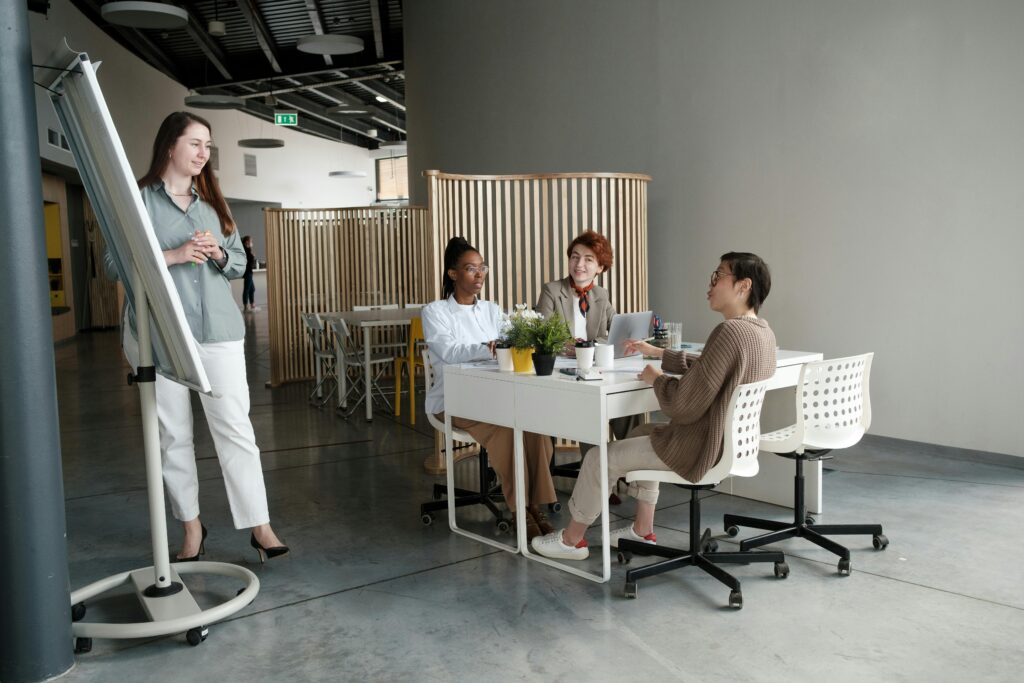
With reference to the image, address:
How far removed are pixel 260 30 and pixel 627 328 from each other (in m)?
13.7

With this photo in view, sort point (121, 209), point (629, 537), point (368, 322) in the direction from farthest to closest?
point (368, 322) < point (629, 537) < point (121, 209)

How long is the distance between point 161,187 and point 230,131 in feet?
77.5

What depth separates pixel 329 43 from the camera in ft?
40.8

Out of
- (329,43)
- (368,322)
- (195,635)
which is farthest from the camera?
(329,43)

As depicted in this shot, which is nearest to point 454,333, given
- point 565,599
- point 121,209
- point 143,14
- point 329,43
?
point 565,599

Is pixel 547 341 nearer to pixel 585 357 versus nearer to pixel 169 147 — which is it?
pixel 585 357

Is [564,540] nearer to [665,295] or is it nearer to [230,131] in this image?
[665,295]

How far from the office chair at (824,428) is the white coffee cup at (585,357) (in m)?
0.89

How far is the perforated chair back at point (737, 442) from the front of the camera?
359 cm

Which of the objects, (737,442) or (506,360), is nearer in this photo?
(737,442)

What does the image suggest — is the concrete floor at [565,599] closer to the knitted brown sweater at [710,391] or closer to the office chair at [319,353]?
the knitted brown sweater at [710,391]

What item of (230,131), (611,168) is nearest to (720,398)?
(611,168)

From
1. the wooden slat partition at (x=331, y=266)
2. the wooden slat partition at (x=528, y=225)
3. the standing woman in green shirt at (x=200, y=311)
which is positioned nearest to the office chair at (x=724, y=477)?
the standing woman in green shirt at (x=200, y=311)

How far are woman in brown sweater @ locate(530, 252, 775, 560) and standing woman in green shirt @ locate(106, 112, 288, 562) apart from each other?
151 centimetres
